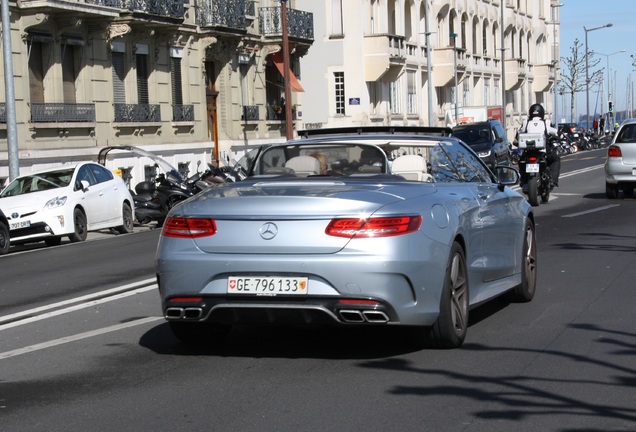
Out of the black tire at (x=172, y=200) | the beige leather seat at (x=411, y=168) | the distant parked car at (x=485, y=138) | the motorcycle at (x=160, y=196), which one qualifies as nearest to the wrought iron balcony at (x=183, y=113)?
the distant parked car at (x=485, y=138)

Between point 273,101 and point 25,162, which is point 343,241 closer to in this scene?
point 25,162

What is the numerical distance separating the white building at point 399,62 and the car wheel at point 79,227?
117ft

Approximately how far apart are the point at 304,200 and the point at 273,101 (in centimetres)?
4313

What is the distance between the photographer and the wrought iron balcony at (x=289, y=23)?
48.6 m

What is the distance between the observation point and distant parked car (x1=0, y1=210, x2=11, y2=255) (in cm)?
2114

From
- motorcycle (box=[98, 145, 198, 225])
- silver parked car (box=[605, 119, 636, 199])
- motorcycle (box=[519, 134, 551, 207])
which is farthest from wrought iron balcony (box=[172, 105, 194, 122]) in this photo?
silver parked car (box=[605, 119, 636, 199])

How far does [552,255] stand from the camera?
48.9ft

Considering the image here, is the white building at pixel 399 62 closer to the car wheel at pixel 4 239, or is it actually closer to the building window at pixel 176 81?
→ the building window at pixel 176 81

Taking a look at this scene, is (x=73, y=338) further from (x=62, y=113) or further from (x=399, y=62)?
(x=399, y=62)

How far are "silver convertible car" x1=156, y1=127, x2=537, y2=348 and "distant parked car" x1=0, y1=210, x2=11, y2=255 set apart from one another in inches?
516

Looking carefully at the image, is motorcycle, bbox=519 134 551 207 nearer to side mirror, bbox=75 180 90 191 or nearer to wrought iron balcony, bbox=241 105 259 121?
side mirror, bbox=75 180 90 191

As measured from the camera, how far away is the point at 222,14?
43812 millimetres

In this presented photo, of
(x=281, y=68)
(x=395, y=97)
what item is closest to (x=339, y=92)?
(x=395, y=97)

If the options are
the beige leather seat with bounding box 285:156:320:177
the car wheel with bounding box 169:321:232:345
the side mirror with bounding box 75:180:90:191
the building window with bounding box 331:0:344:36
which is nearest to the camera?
the car wheel with bounding box 169:321:232:345
